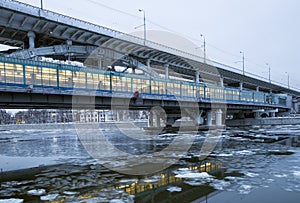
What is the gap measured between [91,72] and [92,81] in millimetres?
1259

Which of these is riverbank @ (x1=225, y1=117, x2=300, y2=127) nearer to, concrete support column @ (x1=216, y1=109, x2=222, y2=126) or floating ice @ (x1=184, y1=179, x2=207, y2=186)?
concrete support column @ (x1=216, y1=109, x2=222, y2=126)

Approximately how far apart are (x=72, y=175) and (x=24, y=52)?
3579 centimetres

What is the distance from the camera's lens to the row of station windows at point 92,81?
24792mm

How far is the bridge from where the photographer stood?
2595 centimetres

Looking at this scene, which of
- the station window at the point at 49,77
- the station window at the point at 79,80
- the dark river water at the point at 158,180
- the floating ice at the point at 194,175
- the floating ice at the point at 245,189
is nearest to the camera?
the dark river water at the point at 158,180

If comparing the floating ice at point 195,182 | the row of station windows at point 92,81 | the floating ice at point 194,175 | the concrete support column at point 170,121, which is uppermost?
the row of station windows at point 92,81

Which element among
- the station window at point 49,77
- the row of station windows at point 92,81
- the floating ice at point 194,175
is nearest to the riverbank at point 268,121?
the row of station windows at point 92,81

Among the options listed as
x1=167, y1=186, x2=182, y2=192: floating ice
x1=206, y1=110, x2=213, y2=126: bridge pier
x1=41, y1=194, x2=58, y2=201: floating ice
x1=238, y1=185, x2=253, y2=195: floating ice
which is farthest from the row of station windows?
x1=238, y1=185, x2=253, y2=195: floating ice

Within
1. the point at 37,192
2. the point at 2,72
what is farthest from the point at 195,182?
the point at 2,72

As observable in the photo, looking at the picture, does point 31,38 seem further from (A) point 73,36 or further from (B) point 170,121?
(B) point 170,121

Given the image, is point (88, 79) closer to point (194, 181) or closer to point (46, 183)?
point (46, 183)

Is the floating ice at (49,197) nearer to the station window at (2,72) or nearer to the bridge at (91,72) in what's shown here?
the bridge at (91,72)

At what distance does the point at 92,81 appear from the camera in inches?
1270

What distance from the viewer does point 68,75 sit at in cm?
2928
